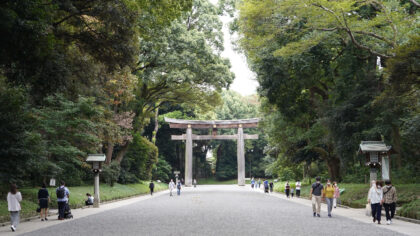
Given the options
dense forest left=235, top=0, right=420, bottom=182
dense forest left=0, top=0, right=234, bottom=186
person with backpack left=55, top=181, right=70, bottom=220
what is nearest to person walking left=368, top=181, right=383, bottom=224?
dense forest left=235, top=0, right=420, bottom=182

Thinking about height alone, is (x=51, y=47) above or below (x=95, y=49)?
below

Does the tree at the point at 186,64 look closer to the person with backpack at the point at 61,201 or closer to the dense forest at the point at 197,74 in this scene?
the dense forest at the point at 197,74

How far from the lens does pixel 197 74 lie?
2872cm


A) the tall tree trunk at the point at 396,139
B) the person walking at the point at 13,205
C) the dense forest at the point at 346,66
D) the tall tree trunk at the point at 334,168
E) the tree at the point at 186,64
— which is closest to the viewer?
the person walking at the point at 13,205

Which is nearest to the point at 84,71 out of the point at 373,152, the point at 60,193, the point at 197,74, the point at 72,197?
the point at 60,193

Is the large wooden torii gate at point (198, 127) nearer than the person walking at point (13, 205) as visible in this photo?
No

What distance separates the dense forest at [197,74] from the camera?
11430 millimetres

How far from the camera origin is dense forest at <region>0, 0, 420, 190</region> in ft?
37.5

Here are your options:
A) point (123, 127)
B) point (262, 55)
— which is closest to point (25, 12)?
point (262, 55)

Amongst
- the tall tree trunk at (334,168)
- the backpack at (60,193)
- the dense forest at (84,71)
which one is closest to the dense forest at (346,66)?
the tall tree trunk at (334,168)

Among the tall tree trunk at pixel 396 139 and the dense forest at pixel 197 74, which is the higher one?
the dense forest at pixel 197 74

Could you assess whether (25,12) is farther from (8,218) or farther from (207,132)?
(207,132)

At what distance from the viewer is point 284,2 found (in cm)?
1560

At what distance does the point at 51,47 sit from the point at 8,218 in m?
6.70
